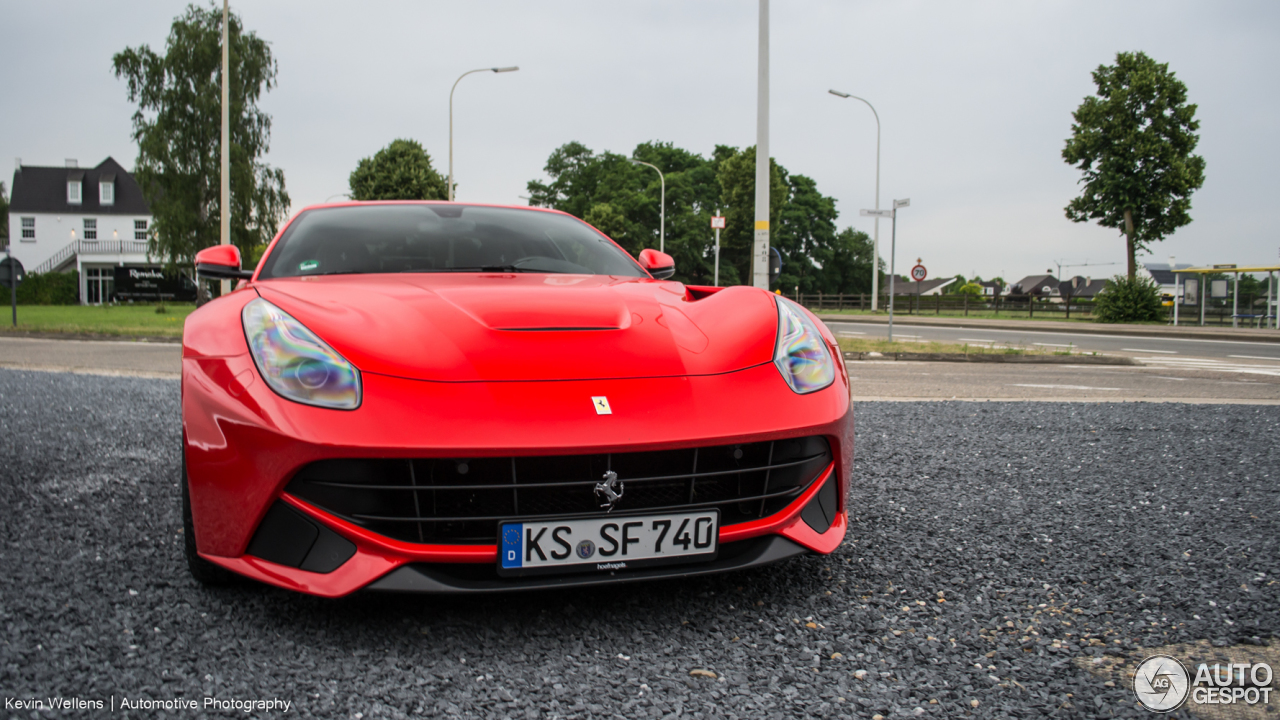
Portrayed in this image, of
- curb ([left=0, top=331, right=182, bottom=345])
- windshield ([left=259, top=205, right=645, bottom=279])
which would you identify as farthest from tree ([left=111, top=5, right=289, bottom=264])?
windshield ([left=259, top=205, right=645, bottom=279])

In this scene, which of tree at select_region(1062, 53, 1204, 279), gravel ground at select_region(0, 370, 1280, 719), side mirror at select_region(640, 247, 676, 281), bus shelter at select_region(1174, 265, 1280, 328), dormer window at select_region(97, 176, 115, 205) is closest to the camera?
gravel ground at select_region(0, 370, 1280, 719)

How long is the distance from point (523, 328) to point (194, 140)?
1185 inches

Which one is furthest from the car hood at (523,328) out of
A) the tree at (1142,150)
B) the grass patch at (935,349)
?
the tree at (1142,150)

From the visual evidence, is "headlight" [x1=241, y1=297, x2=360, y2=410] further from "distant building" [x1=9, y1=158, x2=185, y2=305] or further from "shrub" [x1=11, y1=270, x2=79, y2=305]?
"distant building" [x1=9, y1=158, x2=185, y2=305]

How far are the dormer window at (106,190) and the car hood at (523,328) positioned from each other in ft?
196

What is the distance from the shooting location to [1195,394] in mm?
7668

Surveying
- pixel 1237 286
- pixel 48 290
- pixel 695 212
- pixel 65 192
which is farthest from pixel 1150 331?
pixel 65 192

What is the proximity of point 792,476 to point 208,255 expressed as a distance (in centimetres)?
222

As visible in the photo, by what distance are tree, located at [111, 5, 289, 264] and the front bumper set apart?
28.0m

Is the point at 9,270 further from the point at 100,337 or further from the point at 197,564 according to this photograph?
the point at 197,564

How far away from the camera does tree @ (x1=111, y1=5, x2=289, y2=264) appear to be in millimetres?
27000

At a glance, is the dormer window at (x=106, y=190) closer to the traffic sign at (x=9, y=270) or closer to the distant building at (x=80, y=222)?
the distant building at (x=80, y=222)

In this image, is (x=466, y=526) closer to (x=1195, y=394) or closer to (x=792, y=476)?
(x=792, y=476)

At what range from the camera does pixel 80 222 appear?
51.1m
